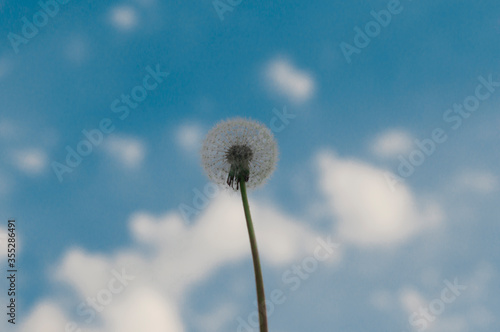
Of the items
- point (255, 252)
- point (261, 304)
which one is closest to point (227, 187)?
point (255, 252)

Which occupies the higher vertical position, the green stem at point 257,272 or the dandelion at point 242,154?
the dandelion at point 242,154

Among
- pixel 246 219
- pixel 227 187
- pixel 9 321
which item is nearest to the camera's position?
pixel 246 219

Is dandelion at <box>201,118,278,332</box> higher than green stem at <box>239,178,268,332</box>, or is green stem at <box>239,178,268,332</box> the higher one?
dandelion at <box>201,118,278,332</box>

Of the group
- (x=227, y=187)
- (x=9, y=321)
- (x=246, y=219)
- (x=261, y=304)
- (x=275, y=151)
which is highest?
(x=275, y=151)

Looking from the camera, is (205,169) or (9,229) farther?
(9,229)

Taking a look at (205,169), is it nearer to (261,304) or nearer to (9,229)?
(261,304)

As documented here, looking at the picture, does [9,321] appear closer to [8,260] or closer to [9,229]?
[8,260]

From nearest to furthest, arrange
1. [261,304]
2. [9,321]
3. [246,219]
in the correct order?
[261,304]
[246,219]
[9,321]

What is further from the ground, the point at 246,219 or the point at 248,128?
the point at 248,128

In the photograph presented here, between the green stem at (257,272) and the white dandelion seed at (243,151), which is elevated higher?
the white dandelion seed at (243,151)

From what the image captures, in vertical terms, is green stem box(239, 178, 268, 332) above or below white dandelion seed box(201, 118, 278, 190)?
below
